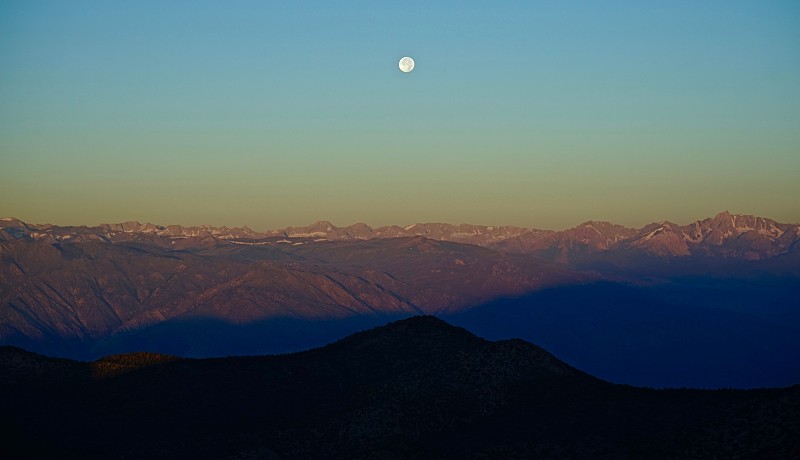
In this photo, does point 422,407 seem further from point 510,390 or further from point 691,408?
point 691,408

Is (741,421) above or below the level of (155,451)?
above

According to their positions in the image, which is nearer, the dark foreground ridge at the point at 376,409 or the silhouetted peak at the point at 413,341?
the dark foreground ridge at the point at 376,409

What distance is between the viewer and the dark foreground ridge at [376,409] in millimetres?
94688

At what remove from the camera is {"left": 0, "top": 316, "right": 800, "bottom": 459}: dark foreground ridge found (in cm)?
9469

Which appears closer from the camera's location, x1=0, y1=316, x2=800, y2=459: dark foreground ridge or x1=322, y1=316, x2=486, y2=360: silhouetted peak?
x1=0, y1=316, x2=800, y2=459: dark foreground ridge

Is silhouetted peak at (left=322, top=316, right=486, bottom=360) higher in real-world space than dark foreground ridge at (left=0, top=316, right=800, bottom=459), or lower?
higher

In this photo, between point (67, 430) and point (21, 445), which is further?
point (67, 430)

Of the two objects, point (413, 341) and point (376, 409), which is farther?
point (413, 341)

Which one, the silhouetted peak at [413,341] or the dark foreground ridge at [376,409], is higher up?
the silhouetted peak at [413,341]

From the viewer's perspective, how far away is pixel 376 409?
114062 mm

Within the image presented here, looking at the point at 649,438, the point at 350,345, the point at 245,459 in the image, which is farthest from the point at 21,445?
the point at 649,438

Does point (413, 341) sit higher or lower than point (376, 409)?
higher

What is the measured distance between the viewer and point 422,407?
114 metres

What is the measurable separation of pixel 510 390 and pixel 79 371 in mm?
56687
